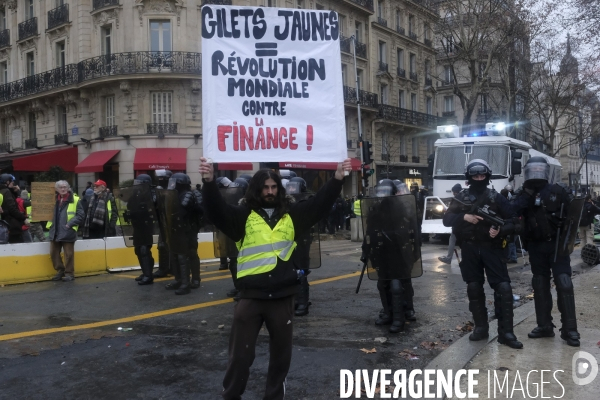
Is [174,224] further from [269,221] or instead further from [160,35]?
[160,35]

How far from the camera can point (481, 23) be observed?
1062 inches

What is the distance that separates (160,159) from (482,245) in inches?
Result: 848

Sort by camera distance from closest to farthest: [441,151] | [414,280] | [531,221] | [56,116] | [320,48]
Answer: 1. [320,48]
2. [531,221]
3. [414,280]
4. [441,151]
5. [56,116]

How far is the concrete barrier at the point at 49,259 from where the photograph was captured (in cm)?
1044

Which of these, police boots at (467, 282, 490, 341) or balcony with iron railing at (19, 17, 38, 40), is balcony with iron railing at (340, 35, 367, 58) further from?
police boots at (467, 282, 490, 341)

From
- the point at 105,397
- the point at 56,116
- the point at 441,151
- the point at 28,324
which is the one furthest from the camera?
the point at 56,116

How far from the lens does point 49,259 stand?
10.9 metres

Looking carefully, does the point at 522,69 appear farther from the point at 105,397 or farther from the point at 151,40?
the point at 105,397

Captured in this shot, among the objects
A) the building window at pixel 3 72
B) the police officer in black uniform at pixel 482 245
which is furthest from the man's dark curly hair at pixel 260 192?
the building window at pixel 3 72

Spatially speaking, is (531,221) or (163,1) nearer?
(531,221)

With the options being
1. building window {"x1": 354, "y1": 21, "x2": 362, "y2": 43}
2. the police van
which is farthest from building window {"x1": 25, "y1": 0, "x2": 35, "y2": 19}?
the police van

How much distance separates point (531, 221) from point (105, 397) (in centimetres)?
416

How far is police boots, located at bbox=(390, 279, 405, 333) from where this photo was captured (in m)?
6.57

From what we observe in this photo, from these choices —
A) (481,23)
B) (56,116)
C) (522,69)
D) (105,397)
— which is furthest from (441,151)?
(56,116)
